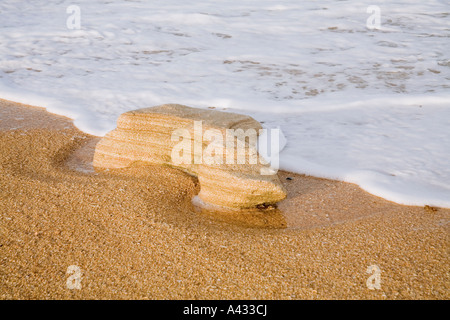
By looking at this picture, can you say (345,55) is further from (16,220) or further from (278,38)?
(16,220)

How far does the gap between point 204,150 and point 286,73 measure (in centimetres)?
265

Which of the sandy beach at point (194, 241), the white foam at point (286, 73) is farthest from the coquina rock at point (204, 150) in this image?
the white foam at point (286, 73)

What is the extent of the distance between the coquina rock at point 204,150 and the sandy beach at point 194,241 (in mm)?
94

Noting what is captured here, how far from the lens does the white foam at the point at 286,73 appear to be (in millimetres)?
3018

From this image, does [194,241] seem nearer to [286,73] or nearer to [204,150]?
[204,150]

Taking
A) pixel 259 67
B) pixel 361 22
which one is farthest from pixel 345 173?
pixel 361 22

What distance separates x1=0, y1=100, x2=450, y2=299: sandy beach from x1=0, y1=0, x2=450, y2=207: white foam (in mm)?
417

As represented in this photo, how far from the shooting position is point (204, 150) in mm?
2490

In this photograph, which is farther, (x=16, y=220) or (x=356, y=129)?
(x=356, y=129)

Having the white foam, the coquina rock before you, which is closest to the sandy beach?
the coquina rock

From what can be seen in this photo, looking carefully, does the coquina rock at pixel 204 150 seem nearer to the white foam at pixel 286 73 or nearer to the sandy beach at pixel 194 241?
the sandy beach at pixel 194 241

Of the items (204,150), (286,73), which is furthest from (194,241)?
(286,73)

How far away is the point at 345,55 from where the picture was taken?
5.45 m
